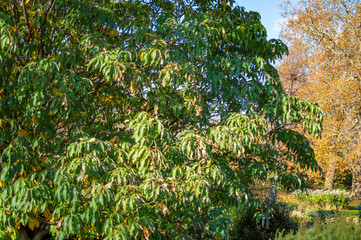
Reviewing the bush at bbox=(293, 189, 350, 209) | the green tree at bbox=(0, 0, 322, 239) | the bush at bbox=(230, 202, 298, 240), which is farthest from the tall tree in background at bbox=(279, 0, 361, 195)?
the green tree at bbox=(0, 0, 322, 239)

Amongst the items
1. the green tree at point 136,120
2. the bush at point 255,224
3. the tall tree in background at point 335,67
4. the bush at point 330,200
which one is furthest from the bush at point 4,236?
the bush at point 330,200

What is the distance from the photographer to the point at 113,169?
4207 mm

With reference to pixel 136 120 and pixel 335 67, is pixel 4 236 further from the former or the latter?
pixel 335 67

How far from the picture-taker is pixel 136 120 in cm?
425

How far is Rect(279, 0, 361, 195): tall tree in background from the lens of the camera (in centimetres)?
1658

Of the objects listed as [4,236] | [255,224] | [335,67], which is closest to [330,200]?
[335,67]

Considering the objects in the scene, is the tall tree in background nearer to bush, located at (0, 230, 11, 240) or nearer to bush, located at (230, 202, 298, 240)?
bush, located at (230, 202, 298, 240)

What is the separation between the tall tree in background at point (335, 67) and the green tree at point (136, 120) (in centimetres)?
1222

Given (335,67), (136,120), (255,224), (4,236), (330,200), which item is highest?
(335,67)

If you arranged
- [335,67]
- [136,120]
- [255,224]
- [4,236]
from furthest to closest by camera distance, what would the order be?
[335,67]
[255,224]
[4,236]
[136,120]

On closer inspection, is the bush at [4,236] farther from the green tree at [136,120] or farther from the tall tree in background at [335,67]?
the tall tree in background at [335,67]

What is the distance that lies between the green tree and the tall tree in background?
481 inches

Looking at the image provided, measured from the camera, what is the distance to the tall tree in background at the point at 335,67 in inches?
653

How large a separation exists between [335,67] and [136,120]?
15.9 m
